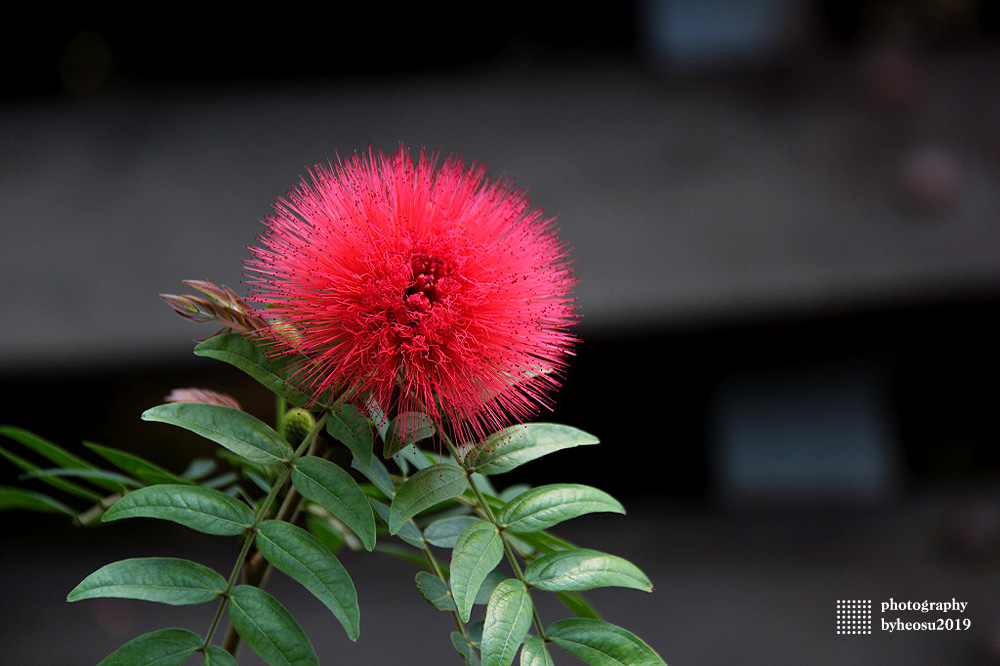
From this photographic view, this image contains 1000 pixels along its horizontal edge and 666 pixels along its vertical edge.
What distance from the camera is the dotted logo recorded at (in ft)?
11.0

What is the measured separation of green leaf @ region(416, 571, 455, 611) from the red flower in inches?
4.8

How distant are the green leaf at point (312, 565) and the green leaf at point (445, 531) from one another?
0.46ft

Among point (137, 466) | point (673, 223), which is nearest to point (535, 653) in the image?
point (137, 466)

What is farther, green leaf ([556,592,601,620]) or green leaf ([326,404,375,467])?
green leaf ([556,592,601,620])

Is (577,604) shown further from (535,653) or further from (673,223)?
(673,223)

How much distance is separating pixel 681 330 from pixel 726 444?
0.65 meters

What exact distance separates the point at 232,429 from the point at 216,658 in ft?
0.57

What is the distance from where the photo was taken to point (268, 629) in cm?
66

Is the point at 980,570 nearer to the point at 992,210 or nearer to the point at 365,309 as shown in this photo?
the point at 992,210

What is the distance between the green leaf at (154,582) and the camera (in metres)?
0.63

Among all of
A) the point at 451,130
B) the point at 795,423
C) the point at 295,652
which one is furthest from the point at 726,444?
the point at 295,652

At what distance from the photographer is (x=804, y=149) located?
3631 millimetres

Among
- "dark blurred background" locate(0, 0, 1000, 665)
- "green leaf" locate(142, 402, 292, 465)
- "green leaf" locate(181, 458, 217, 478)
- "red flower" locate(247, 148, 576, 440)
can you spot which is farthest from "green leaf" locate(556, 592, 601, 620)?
"dark blurred background" locate(0, 0, 1000, 665)

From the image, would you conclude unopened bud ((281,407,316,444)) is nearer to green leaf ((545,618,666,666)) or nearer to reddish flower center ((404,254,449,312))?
reddish flower center ((404,254,449,312))
